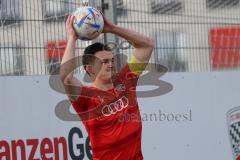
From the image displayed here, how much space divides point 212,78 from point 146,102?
131cm

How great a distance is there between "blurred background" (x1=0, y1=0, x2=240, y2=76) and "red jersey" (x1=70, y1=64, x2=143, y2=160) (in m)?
3.18

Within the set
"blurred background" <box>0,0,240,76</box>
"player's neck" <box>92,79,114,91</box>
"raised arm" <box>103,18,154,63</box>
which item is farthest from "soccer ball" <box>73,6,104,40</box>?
"blurred background" <box>0,0,240,76</box>

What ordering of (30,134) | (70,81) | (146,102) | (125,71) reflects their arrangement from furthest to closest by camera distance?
1. (146,102)
2. (30,134)
3. (125,71)
4. (70,81)

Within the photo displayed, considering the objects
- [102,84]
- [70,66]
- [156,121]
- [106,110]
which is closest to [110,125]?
[106,110]

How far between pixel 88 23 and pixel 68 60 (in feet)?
1.30

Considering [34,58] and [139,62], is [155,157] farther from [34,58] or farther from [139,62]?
[139,62]

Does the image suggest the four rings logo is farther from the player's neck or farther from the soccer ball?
the soccer ball

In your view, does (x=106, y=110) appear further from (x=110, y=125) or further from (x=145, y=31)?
(x=145, y=31)

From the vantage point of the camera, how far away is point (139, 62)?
233 inches

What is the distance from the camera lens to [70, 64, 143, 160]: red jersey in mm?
5527

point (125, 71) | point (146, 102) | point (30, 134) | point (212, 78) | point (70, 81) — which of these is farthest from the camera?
point (212, 78)

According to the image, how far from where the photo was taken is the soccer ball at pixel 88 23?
5.40 metres

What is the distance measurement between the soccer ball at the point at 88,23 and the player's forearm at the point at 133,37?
0.13 m

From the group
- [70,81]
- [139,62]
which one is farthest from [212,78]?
[70,81]
